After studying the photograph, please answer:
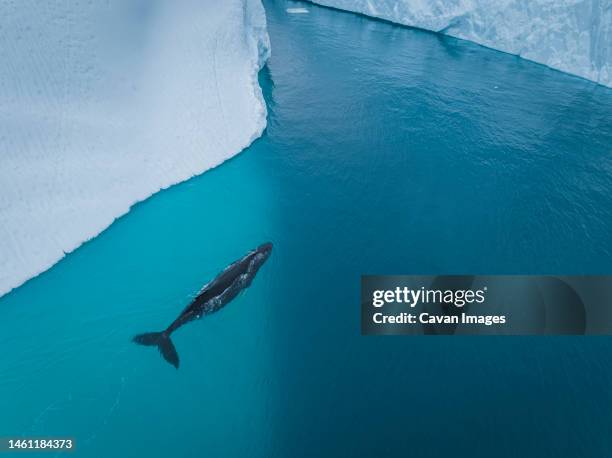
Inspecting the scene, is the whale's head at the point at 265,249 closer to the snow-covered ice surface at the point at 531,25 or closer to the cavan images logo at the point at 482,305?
the cavan images logo at the point at 482,305

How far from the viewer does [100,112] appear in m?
12.7

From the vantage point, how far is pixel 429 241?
12.8 m

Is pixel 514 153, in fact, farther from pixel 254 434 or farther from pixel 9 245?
pixel 9 245

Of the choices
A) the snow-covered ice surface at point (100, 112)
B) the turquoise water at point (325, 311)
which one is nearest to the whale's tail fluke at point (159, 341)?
the turquoise water at point (325, 311)

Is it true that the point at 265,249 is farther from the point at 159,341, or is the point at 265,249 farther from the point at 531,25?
the point at 531,25

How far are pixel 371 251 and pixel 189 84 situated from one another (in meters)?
9.98

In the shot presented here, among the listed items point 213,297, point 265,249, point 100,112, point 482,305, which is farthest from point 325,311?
point 100,112

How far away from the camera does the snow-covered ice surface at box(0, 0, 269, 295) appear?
1069 centimetres

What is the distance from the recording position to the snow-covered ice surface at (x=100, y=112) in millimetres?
10688

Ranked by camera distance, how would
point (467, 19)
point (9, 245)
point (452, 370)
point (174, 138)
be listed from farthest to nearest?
point (467, 19) → point (174, 138) → point (9, 245) → point (452, 370)

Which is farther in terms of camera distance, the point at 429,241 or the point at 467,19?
the point at 467,19

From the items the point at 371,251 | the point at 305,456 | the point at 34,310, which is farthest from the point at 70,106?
the point at 305,456

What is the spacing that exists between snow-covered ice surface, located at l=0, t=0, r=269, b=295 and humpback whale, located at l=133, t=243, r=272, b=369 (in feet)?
14.4

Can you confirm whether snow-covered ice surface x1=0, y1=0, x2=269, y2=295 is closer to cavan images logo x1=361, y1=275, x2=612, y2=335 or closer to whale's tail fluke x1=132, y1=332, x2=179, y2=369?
whale's tail fluke x1=132, y1=332, x2=179, y2=369
